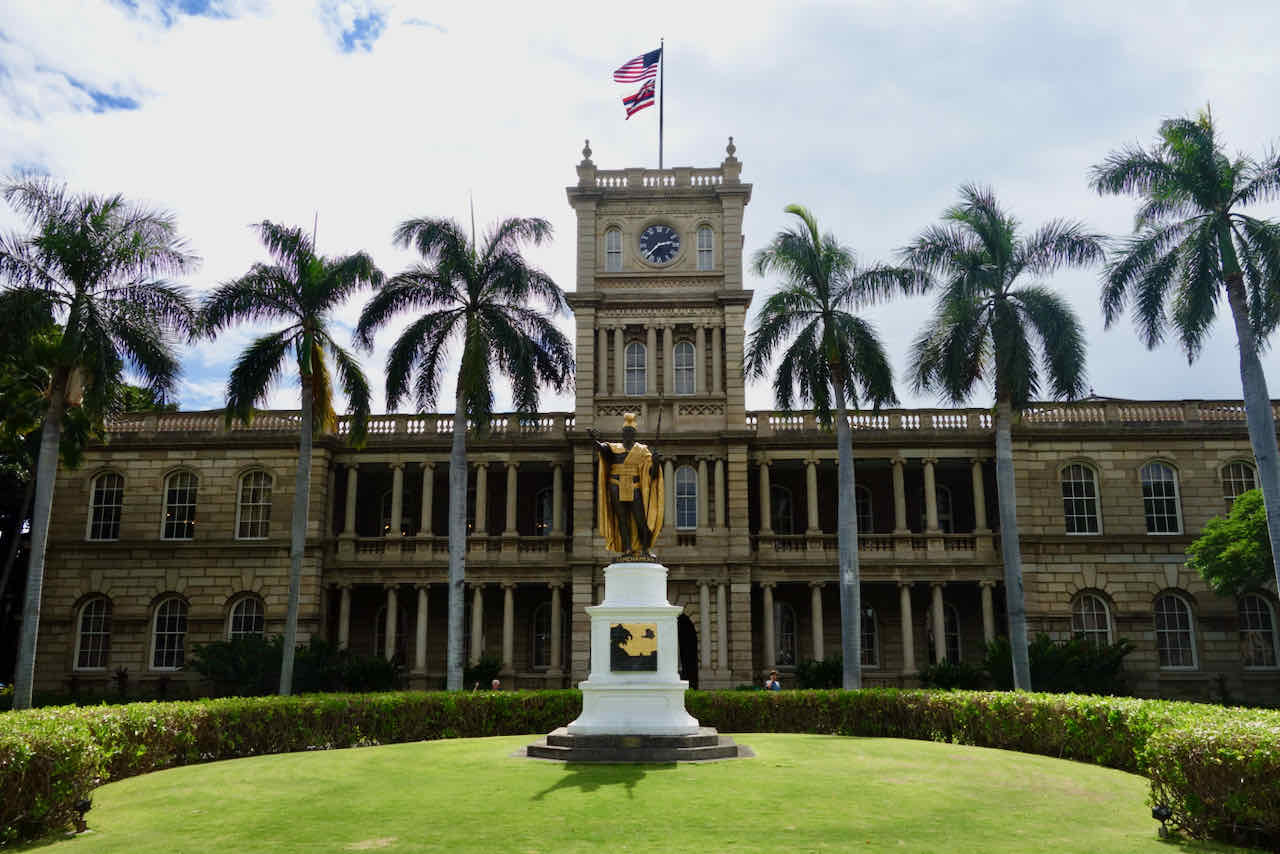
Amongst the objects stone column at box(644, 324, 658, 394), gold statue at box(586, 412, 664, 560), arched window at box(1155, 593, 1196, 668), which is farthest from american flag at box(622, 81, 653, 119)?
arched window at box(1155, 593, 1196, 668)

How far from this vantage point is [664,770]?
1345cm

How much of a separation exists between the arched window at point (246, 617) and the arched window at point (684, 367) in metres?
15.7

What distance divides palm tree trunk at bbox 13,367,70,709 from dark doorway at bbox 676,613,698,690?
18628mm

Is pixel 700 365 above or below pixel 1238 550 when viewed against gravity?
above

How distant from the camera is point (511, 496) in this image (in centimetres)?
3503

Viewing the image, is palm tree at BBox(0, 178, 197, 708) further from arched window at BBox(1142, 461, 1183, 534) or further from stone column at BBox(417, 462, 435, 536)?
arched window at BBox(1142, 461, 1183, 534)

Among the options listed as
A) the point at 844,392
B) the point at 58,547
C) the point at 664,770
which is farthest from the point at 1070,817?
the point at 58,547

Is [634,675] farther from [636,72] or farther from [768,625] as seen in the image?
[636,72]

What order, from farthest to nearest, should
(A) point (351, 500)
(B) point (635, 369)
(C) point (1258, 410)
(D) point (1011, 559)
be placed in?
(A) point (351, 500), (B) point (635, 369), (D) point (1011, 559), (C) point (1258, 410)

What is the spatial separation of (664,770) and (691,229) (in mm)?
25176

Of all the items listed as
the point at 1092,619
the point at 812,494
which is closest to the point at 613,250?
the point at 812,494

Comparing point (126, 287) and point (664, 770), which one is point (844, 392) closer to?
point (664, 770)

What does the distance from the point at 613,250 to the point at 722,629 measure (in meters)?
13.4

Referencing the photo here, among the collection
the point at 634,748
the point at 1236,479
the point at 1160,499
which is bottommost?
the point at 634,748
